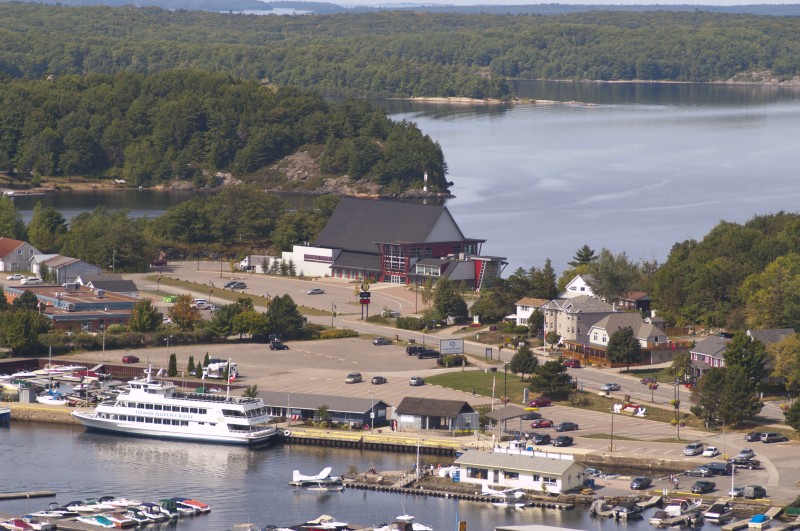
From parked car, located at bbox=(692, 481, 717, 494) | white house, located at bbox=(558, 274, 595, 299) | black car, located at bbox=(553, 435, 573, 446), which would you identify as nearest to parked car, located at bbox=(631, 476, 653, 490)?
parked car, located at bbox=(692, 481, 717, 494)

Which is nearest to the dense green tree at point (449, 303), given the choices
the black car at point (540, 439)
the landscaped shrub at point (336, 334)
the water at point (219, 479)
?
the landscaped shrub at point (336, 334)

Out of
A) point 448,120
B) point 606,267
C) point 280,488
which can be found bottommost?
→ point 280,488

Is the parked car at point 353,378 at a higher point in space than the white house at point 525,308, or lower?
lower

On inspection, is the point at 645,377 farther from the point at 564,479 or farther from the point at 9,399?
the point at 9,399

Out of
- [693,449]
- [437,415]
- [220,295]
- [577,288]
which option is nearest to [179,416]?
[437,415]

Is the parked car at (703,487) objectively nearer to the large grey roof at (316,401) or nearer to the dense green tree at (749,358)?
the dense green tree at (749,358)

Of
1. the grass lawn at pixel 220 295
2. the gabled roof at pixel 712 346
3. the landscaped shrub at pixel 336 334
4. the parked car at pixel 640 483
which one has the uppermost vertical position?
the grass lawn at pixel 220 295

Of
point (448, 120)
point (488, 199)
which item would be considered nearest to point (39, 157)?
point (488, 199)
